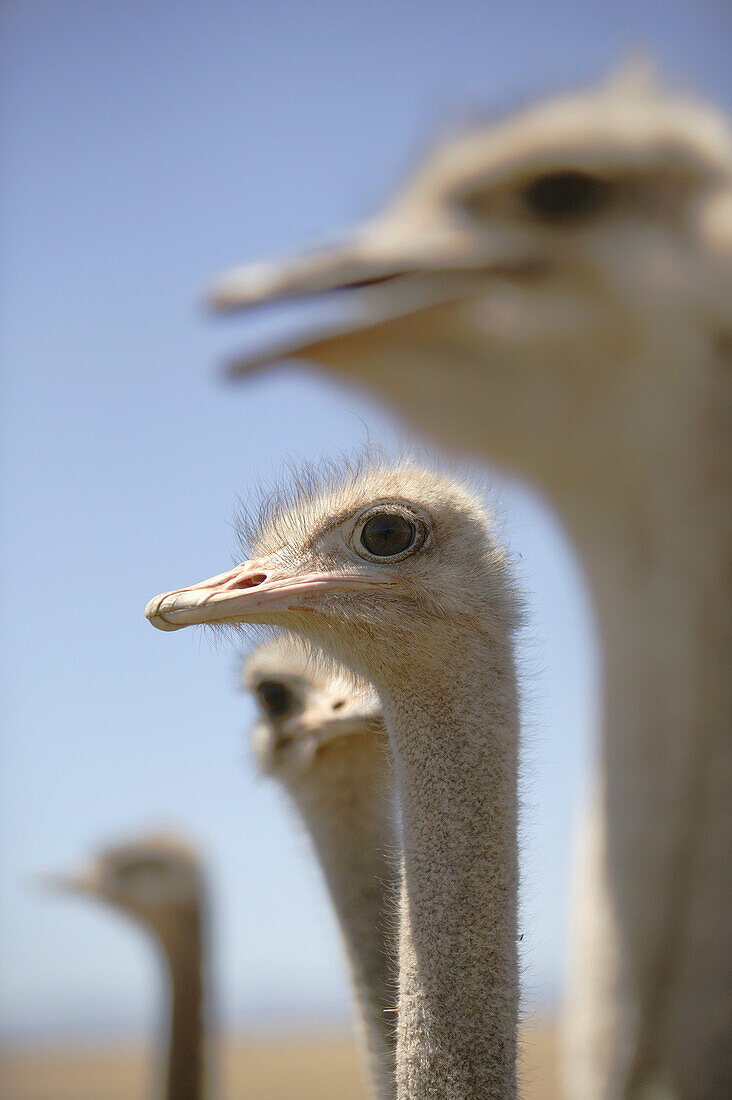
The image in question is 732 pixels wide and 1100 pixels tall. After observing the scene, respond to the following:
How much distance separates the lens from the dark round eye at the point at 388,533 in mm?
1922

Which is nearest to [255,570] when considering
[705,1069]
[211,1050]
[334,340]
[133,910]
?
[334,340]

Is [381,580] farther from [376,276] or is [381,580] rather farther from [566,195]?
[566,195]

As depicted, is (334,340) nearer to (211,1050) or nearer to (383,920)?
(383,920)

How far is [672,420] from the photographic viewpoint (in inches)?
144

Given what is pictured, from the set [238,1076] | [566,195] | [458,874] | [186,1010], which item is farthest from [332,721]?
[238,1076]

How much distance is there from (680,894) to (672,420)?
1307mm

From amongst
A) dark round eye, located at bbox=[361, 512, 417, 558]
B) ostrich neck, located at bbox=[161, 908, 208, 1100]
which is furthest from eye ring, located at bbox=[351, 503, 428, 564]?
ostrich neck, located at bbox=[161, 908, 208, 1100]

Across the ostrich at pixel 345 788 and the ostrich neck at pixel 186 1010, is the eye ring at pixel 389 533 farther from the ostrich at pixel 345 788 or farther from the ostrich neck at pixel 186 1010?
the ostrich neck at pixel 186 1010

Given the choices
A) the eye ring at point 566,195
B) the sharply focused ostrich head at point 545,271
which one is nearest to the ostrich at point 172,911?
the sharply focused ostrich head at point 545,271

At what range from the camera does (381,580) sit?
1.93 m

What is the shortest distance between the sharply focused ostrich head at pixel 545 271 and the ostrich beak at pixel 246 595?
5.05 feet

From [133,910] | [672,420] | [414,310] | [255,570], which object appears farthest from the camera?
[133,910]

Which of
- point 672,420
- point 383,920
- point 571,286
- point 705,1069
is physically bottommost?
point 705,1069

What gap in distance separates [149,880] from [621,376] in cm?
284
